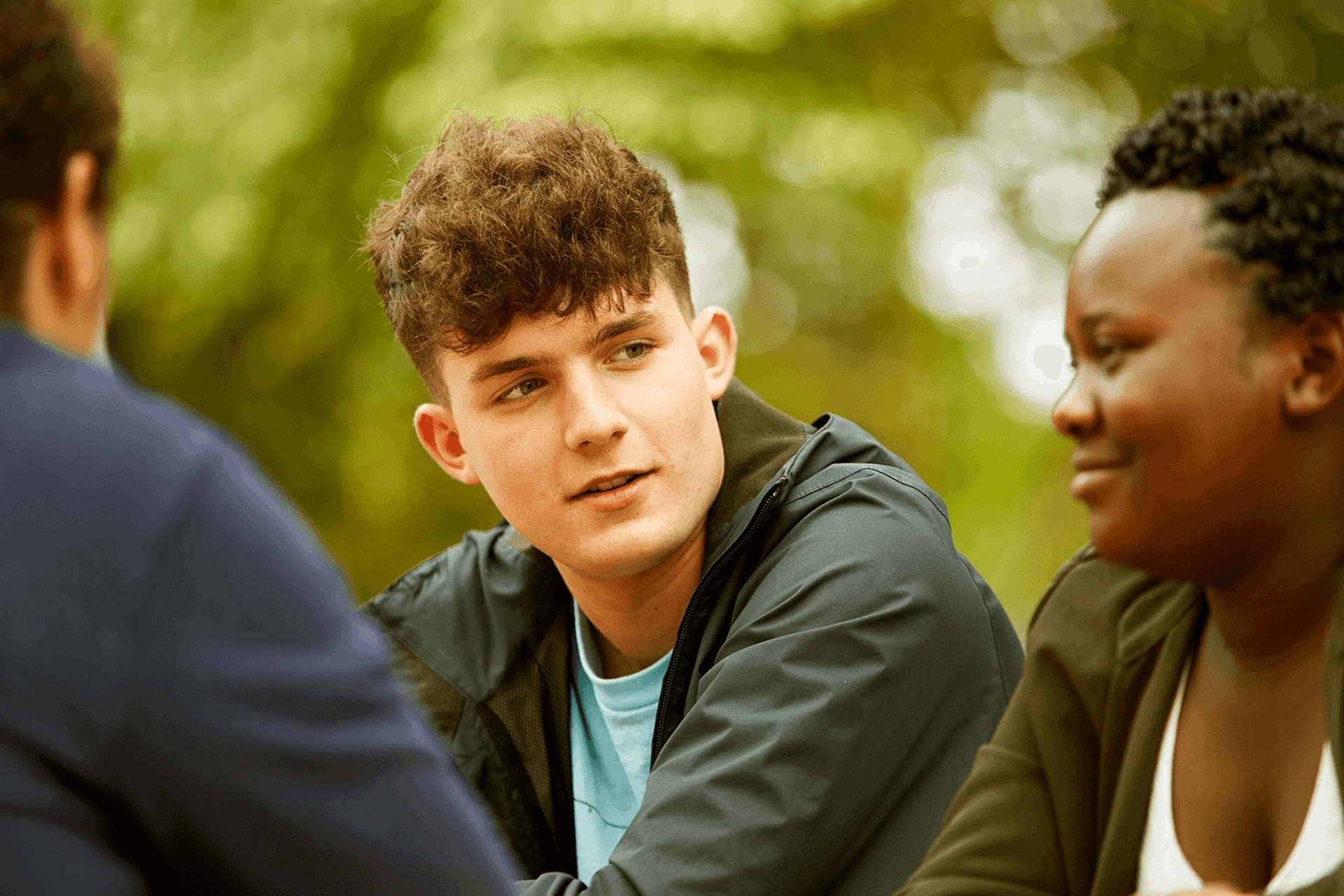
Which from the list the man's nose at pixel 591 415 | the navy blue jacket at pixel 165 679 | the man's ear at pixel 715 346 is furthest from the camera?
the man's ear at pixel 715 346

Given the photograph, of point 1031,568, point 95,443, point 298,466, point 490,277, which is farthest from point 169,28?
point 95,443

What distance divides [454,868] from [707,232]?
675 centimetres

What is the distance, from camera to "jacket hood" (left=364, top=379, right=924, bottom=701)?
2408 mm

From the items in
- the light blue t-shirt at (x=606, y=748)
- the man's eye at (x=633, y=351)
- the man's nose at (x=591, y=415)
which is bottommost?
the light blue t-shirt at (x=606, y=748)

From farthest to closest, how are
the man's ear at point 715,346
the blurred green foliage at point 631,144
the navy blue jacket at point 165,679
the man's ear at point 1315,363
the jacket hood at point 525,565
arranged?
the blurred green foliage at point 631,144, the man's ear at point 715,346, the jacket hood at point 525,565, the man's ear at point 1315,363, the navy blue jacket at point 165,679

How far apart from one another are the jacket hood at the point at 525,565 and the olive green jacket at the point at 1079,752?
3.06 ft

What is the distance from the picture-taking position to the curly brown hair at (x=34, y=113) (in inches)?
43.1

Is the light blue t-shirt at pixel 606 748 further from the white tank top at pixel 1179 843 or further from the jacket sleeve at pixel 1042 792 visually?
the white tank top at pixel 1179 843

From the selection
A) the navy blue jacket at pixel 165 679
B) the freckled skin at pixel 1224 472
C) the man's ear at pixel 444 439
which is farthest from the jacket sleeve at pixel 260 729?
the man's ear at pixel 444 439

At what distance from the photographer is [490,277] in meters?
2.27

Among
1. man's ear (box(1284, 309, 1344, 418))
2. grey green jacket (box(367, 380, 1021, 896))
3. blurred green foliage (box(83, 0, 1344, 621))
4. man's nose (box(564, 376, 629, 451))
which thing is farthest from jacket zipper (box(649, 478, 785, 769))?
blurred green foliage (box(83, 0, 1344, 621))

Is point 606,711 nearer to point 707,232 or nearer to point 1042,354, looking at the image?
point 1042,354

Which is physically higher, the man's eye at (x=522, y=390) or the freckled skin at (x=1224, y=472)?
the man's eye at (x=522, y=390)

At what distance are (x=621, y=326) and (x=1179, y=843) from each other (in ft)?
4.29
